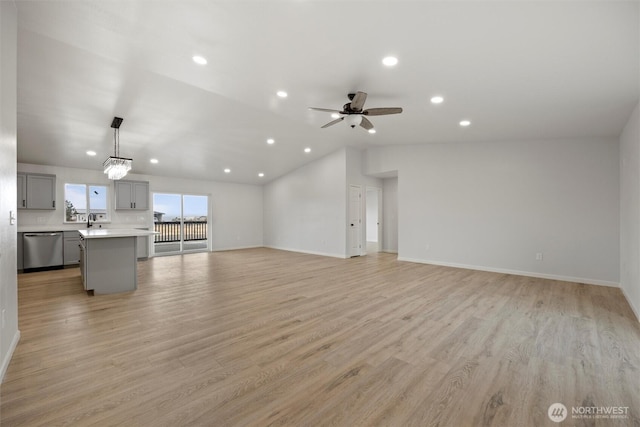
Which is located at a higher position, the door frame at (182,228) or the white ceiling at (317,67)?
the white ceiling at (317,67)

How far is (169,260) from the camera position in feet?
25.2

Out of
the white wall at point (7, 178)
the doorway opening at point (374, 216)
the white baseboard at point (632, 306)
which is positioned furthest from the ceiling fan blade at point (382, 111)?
the doorway opening at point (374, 216)

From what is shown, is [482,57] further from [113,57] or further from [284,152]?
[284,152]

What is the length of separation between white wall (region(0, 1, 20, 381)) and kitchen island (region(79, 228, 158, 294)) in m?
1.83

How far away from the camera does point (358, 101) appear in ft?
12.0

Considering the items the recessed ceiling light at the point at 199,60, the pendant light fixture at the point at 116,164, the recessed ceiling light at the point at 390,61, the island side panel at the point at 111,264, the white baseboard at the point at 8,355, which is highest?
the recessed ceiling light at the point at 199,60

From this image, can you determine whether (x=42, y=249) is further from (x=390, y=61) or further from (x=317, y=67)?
(x=390, y=61)

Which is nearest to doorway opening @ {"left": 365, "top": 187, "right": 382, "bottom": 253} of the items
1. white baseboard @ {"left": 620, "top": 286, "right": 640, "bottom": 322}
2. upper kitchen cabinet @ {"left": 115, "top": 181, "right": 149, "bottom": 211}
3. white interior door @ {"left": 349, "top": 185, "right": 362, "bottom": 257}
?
white interior door @ {"left": 349, "top": 185, "right": 362, "bottom": 257}

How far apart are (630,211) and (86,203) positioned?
11069 millimetres

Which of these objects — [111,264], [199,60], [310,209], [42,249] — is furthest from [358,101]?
[42,249]

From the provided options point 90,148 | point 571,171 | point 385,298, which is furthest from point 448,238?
point 90,148

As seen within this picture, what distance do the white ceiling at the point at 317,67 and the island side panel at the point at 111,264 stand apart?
221 cm

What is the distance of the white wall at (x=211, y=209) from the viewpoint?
22.4 ft

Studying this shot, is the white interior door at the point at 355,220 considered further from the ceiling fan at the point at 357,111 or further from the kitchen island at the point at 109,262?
the kitchen island at the point at 109,262
